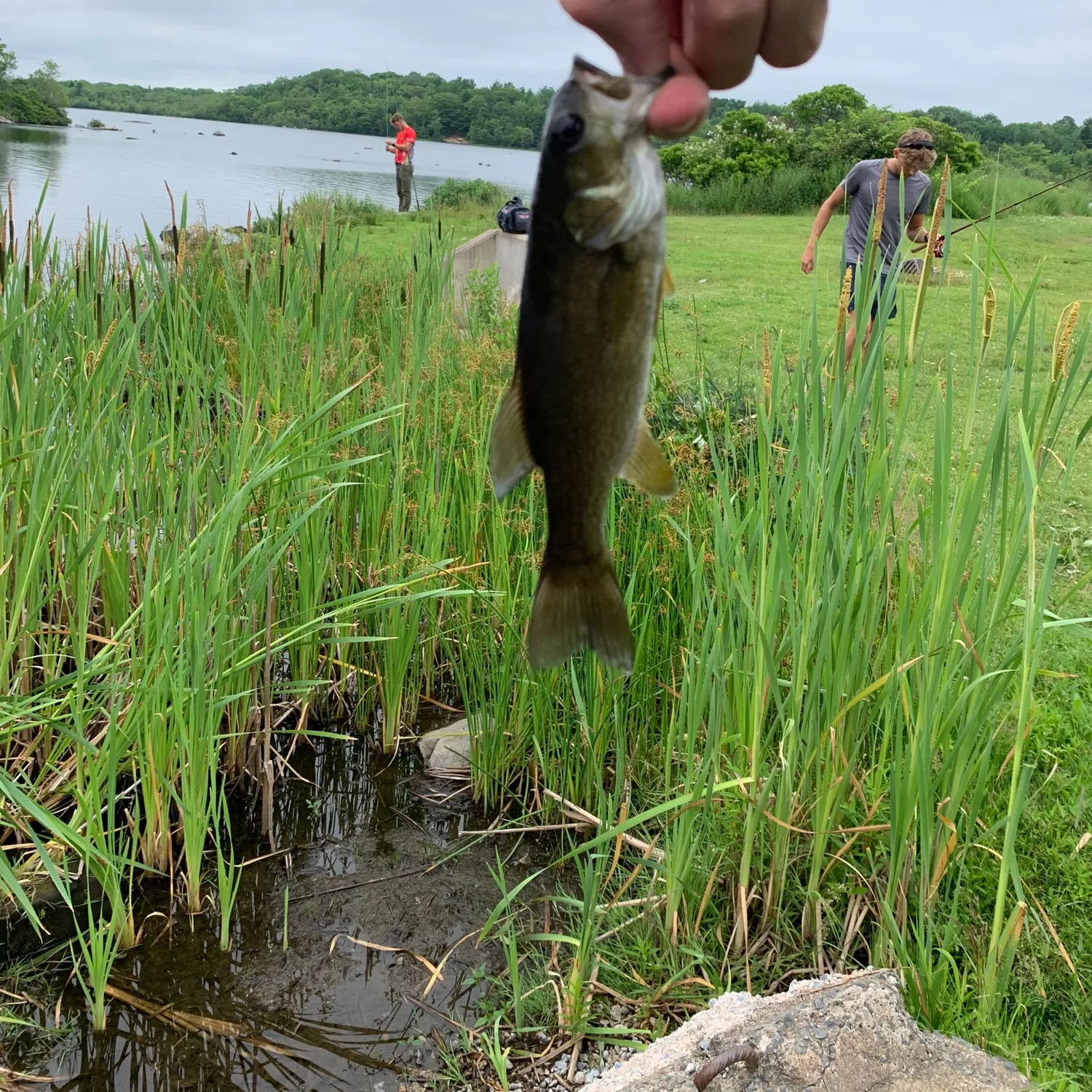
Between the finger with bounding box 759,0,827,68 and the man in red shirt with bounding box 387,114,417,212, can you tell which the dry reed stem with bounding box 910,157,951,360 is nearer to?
the finger with bounding box 759,0,827,68

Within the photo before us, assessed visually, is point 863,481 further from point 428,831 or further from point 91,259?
point 91,259

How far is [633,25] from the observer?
102cm

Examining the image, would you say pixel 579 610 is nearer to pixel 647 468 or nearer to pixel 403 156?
pixel 647 468

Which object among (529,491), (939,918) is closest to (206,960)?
(529,491)

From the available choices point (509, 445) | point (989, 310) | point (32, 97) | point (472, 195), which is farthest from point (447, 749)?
point (32, 97)

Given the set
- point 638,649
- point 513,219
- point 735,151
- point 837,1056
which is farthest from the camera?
point 735,151

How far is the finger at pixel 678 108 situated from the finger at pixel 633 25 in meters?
0.17

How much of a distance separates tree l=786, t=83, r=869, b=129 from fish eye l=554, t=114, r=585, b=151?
28955 mm

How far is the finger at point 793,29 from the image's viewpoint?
36.8 inches

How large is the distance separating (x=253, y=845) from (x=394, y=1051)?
937mm

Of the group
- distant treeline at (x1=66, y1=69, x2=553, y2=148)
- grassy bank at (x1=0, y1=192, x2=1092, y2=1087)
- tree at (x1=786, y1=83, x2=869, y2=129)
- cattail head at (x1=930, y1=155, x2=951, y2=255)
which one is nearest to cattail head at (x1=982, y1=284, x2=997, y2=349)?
grassy bank at (x1=0, y1=192, x2=1092, y2=1087)

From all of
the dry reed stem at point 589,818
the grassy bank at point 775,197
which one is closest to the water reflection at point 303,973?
the dry reed stem at point 589,818

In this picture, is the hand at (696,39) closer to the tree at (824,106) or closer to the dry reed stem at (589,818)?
the dry reed stem at (589,818)

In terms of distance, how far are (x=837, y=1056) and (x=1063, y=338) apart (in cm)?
138
